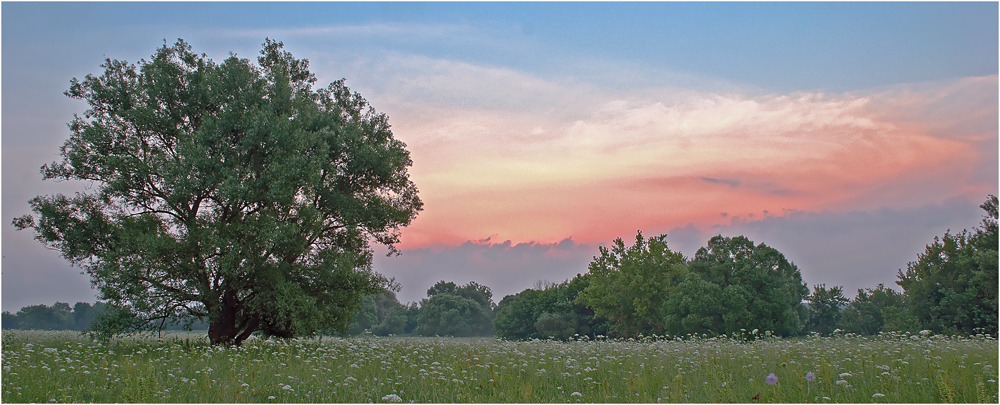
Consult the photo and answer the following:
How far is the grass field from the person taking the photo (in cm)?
916

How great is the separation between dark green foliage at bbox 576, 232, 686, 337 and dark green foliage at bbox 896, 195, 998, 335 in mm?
23415

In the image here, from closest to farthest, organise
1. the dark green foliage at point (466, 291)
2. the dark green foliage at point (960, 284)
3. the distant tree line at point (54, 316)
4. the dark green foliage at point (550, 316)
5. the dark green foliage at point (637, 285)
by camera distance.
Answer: the dark green foliage at point (960, 284) → the dark green foliage at point (637, 285) → the distant tree line at point (54, 316) → the dark green foliage at point (550, 316) → the dark green foliage at point (466, 291)

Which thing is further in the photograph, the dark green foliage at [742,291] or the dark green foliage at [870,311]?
the dark green foliage at [870,311]

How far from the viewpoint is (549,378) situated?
11148 mm

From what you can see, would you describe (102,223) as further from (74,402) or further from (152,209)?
(74,402)

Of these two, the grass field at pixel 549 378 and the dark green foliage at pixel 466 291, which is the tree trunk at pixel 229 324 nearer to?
the grass field at pixel 549 378

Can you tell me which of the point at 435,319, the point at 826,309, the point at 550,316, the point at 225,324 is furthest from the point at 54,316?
the point at 826,309

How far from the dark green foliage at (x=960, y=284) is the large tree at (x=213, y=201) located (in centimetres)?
5170

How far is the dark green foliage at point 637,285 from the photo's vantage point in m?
57.3

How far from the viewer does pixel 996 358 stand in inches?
441

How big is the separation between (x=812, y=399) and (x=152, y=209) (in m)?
20.8

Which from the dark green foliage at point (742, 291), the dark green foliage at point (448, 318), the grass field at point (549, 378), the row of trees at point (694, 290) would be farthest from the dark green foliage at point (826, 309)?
the grass field at point (549, 378)

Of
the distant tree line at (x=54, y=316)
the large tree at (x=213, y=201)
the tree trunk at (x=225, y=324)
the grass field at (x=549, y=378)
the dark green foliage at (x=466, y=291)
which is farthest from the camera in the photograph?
the dark green foliage at (x=466, y=291)

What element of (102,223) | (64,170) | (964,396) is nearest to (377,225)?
(102,223)
